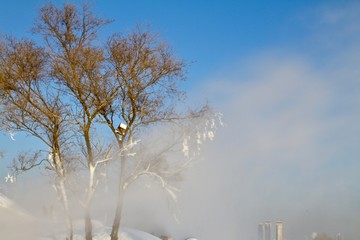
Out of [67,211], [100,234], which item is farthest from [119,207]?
[100,234]

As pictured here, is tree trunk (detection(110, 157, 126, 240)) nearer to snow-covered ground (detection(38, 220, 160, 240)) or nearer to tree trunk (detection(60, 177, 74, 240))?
snow-covered ground (detection(38, 220, 160, 240))

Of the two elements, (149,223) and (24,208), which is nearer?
(24,208)

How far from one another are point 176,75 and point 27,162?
6390 mm

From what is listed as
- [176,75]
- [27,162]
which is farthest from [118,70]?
[27,162]

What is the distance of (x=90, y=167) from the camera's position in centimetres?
1575

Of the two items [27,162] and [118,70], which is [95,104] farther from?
[27,162]

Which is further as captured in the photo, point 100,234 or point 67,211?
point 100,234

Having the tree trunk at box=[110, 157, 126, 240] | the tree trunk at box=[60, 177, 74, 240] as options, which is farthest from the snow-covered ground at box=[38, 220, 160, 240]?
the tree trunk at box=[60, 177, 74, 240]

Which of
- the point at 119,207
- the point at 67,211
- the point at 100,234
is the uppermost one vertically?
the point at 119,207

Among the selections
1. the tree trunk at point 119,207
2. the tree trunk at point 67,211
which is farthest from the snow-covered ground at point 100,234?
the tree trunk at point 67,211

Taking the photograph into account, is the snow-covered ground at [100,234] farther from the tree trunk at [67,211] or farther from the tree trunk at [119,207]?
the tree trunk at [67,211]

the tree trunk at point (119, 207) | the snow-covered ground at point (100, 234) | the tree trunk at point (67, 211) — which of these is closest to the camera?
the tree trunk at point (67, 211)

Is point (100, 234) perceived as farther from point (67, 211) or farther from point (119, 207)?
point (67, 211)

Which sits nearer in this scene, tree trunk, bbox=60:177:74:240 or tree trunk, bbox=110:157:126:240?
tree trunk, bbox=60:177:74:240
